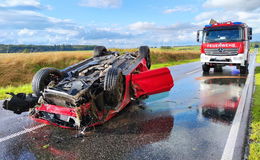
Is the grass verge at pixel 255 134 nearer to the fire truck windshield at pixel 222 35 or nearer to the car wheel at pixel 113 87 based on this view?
the car wheel at pixel 113 87

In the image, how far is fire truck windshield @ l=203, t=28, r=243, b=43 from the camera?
11.9 m

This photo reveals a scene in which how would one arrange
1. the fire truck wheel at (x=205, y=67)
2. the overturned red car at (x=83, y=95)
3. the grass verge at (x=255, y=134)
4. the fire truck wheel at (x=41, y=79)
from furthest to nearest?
the fire truck wheel at (x=205, y=67) → the fire truck wheel at (x=41, y=79) → the overturned red car at (x=83, y=95) → the grass verge at (x=255, y=134)

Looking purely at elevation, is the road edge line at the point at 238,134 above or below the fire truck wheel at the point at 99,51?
below

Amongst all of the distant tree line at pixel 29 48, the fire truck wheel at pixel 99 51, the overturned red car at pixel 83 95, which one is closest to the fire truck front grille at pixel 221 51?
the fire truck wheel at pixel 99 51

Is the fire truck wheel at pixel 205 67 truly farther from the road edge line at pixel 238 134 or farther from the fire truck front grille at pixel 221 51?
the road edge line at pixel 238 134

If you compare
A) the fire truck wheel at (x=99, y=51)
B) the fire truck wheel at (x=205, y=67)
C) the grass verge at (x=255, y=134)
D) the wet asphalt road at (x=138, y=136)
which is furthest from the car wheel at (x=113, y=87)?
the fire truck wheel at (x=205, y=67)

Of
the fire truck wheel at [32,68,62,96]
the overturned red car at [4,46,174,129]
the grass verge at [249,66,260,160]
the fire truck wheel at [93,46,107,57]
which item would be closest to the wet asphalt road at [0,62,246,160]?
the overturned red car at [4,46,174,129]

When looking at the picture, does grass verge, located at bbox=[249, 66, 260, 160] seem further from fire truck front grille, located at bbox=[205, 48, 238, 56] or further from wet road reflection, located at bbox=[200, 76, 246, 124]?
fire truck front grille, located at bbox=[205, 48, 238, 56]

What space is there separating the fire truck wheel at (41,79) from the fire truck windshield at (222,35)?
33.0ft

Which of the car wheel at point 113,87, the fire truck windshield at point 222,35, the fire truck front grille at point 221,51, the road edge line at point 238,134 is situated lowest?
the road edge line at point 238,134

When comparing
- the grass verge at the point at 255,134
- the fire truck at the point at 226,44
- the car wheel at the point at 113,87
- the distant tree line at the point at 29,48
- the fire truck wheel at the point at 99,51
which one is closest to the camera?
the grass verge at the point at 255,134

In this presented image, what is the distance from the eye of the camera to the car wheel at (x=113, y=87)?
168 inches

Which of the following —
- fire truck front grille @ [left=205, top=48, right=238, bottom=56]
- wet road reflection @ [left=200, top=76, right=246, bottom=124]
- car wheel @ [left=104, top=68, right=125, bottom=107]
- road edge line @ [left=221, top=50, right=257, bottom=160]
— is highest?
fire truck front grille @ [left=205, top=48, right=238, bottom=56]

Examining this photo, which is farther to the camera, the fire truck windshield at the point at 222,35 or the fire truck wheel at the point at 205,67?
the fire truck wheel at the point at 205,67
